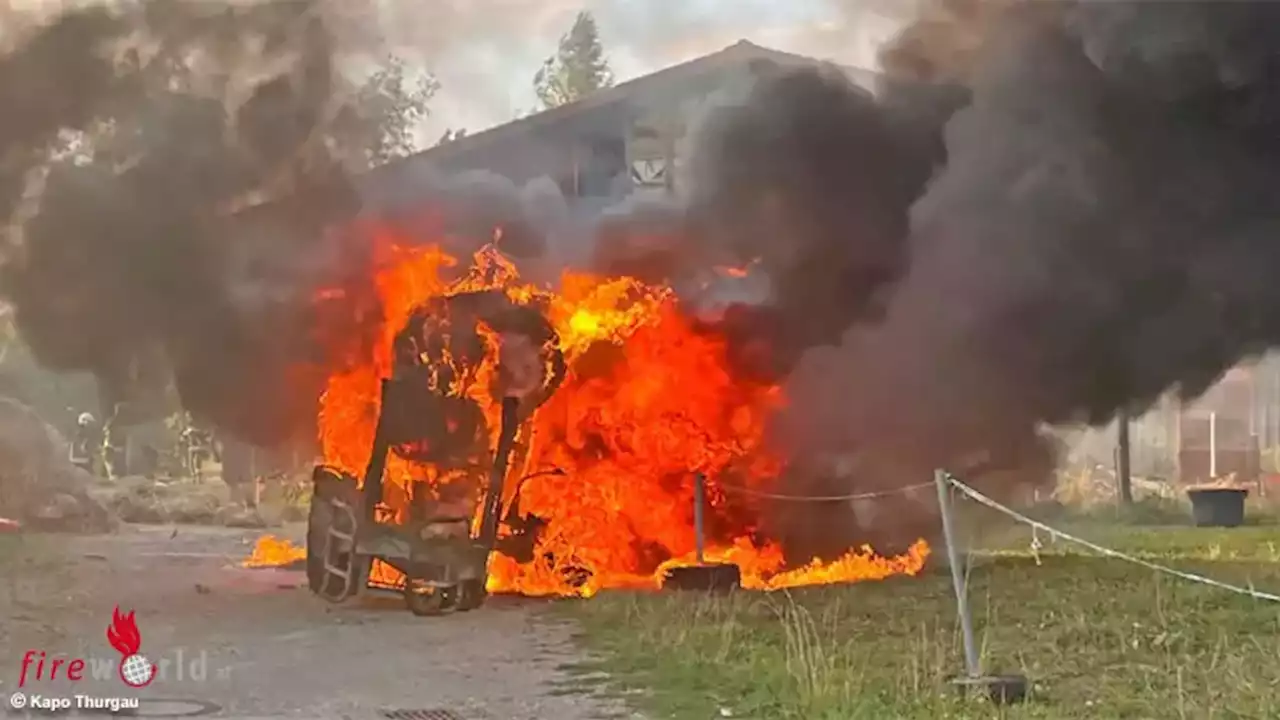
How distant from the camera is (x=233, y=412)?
12.0 m

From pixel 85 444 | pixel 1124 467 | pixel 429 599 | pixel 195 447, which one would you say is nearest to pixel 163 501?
pixel 195 447

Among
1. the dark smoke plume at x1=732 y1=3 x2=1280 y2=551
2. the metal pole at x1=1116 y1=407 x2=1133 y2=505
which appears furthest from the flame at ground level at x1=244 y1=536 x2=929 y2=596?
the metal pole at x1=1116 y1=407 x2=1133 y2=505

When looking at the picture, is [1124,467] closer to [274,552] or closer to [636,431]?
[636,431]

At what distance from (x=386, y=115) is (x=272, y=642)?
4.92 meters

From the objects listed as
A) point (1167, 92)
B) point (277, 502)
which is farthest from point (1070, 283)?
point (277, 502)

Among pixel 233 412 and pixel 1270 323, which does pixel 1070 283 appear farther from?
pixel 233 412

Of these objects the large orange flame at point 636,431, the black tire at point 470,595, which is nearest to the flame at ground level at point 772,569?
the large orange flame at point 636,431

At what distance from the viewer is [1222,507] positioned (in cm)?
1461

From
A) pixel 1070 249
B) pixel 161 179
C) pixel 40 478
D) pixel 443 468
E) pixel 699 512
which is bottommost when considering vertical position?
pixel 699 512

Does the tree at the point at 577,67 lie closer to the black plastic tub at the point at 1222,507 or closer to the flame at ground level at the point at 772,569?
the flame at ground level at the point at 772,569

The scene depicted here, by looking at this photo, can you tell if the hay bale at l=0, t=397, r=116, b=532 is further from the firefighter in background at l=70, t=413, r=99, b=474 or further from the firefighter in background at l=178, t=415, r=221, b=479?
the firefighter in background at l=178, t=415, r=221, b=479

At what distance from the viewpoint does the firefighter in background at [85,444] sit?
35.2ft

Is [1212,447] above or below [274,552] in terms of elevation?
above

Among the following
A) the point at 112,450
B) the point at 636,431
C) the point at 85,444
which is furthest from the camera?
the point at 112,450
